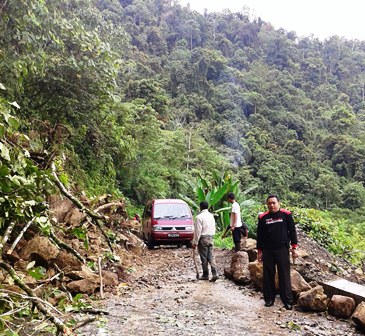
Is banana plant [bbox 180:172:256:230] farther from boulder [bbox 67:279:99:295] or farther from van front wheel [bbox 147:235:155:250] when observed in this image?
boulder [bbox 67:279:99:295]

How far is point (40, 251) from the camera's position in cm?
589

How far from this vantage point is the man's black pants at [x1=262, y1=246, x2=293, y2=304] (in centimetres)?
603

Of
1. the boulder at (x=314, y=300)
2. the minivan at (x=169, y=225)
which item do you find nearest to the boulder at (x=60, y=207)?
the boulder at (x=314, y=300)

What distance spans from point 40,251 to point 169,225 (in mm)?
7254

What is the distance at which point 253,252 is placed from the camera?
8383 millimetres

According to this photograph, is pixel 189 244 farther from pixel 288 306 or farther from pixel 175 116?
pixel 175 116

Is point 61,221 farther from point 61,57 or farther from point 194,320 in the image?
point 61,57

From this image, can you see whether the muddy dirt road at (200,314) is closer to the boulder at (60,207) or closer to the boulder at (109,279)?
the boulder at (109,279)

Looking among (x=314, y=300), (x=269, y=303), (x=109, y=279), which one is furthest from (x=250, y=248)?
(x=109, y=279)

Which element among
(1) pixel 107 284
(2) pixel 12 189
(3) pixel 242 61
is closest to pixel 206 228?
(1) pixel 107 284

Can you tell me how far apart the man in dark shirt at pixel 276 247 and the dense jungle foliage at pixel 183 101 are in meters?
3.33

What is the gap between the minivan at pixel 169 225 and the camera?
1287 centimetres

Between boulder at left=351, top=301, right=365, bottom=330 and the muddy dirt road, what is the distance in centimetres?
12

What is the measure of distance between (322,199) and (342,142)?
10.4 meters
